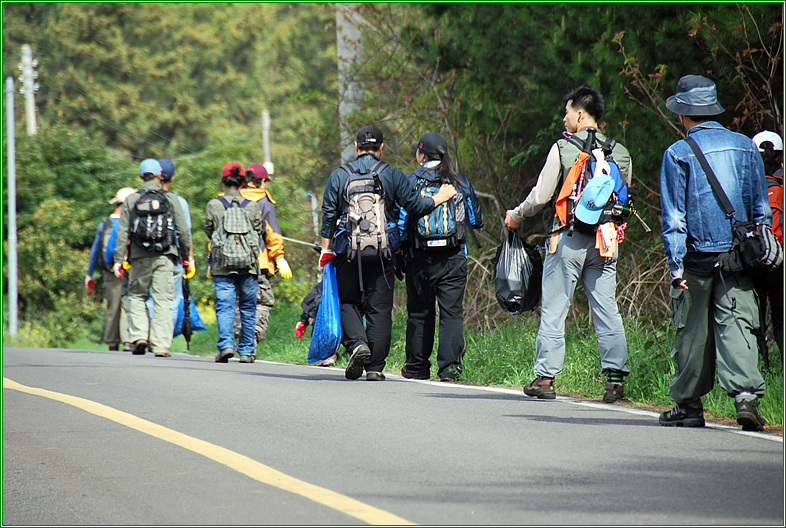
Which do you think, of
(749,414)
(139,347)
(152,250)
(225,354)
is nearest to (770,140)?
(749,414)

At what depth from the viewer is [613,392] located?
7914 mm

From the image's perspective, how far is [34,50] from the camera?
143 feet

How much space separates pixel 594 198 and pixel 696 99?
112 cm

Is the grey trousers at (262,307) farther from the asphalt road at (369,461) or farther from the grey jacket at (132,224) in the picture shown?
the asphalt road at (369,461)

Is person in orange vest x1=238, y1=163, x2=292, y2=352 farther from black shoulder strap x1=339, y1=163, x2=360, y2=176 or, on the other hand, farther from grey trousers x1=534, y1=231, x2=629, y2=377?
grey trousers x1=534, y1=231, x2=629, y2=377

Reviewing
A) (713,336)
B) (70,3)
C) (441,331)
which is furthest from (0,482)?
(70,3)

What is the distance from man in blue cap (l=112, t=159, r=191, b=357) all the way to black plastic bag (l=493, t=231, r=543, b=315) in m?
5.25

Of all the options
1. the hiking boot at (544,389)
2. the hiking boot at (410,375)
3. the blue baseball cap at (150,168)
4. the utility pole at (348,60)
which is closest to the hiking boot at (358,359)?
the hiking boot at (410,375)

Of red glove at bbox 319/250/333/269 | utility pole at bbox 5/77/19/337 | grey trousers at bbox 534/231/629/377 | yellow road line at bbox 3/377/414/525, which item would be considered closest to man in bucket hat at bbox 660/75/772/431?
grey trousers at bbox 534/231/629/377

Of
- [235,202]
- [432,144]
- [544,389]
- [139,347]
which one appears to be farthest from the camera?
[139,347]

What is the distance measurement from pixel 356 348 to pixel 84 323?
23.5 m

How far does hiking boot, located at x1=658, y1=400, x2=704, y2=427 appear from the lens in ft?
22.0

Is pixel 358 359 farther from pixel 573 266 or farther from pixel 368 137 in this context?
pixel 573 266

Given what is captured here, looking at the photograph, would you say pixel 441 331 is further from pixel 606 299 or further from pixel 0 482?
pixel 0 482
